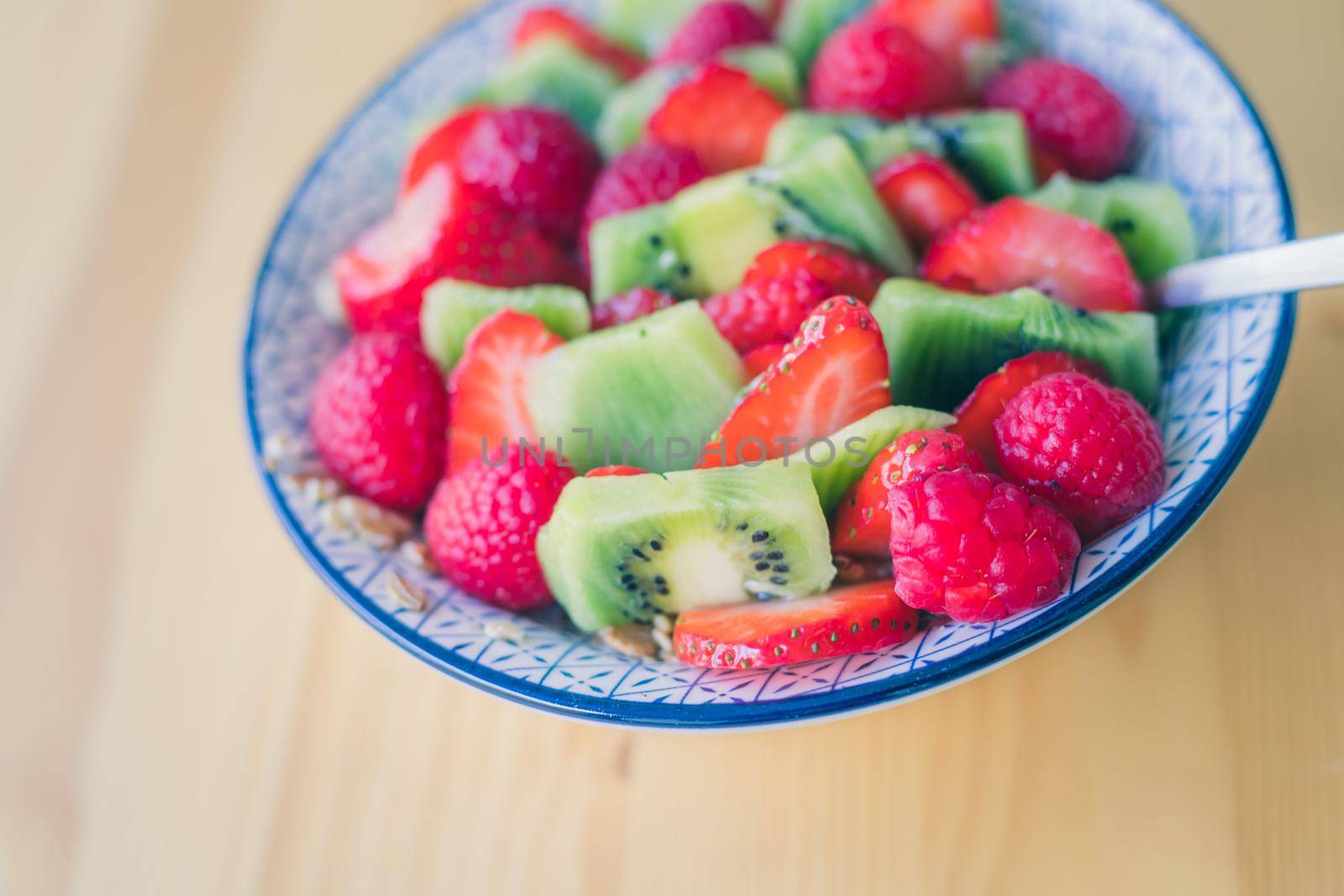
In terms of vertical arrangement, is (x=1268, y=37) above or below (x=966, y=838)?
above

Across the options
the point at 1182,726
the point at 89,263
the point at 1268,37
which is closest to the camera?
the point at 1182,726

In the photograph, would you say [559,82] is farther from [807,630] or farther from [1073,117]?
[807,630]

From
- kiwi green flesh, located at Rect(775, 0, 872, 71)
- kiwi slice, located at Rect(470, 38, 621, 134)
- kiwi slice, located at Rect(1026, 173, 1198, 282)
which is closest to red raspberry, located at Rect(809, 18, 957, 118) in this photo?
kiwi green flesh, located at Rect(775, 0, 872, 71)

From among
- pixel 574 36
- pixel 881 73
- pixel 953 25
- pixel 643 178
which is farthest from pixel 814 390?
pixel 574 36

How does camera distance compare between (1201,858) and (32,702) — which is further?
(32,702)

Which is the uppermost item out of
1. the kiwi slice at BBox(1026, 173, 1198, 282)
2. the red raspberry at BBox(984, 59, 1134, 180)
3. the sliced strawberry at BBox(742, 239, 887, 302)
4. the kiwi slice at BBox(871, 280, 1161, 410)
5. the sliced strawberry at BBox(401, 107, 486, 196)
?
the red raspberry at BBox(984, 59, 1134, 180)

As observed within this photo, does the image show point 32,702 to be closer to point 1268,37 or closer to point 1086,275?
point 1086,275

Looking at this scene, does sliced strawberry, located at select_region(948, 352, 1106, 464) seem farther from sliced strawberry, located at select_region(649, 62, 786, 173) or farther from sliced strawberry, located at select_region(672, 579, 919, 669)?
sliced strawberry, located at select_region(649, 62, 786, 173)

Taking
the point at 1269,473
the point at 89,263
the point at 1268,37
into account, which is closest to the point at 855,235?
the point at 1269,473
